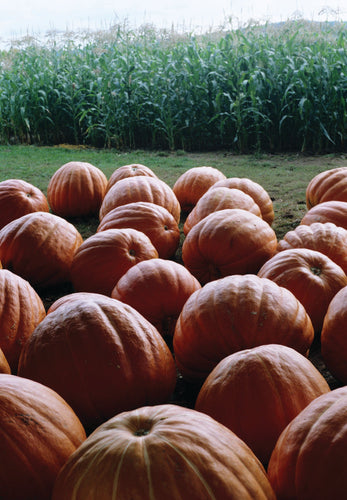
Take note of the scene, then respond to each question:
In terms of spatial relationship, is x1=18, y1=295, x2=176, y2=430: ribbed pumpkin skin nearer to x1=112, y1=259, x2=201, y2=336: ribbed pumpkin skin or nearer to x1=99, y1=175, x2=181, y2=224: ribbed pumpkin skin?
x1=112, y1=259, x2=201, y2=336: ribbed pumpkin skin

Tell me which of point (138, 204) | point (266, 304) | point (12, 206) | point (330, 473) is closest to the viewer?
point (330, 473)

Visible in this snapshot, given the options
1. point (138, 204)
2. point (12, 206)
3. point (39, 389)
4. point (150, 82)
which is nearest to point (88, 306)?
point (39, 389)

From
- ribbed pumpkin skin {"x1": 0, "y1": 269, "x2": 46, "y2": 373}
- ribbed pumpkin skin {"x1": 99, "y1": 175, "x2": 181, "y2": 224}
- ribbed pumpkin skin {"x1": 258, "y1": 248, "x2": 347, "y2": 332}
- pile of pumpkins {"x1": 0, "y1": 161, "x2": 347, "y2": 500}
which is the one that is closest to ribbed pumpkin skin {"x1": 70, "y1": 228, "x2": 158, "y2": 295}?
pile of pumpkins {"x1": 0, "y1": 161, "x2": 347, "y2": 500}

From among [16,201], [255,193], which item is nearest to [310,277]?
[255,193]

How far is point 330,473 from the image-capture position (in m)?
1.36

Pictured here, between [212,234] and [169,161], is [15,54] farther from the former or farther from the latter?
[212,234]

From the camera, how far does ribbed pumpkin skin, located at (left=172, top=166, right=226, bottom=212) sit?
16.6 feet

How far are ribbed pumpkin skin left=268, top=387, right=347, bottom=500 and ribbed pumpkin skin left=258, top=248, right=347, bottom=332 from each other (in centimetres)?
128

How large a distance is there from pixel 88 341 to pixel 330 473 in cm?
101

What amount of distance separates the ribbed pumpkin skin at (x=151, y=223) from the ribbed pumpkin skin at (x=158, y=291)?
2.79 feet

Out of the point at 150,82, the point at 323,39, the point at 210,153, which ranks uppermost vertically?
the point at 323,39

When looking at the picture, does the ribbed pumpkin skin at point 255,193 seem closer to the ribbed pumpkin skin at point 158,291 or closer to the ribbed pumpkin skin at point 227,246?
the ribbed pumpkin skin at point 227,246

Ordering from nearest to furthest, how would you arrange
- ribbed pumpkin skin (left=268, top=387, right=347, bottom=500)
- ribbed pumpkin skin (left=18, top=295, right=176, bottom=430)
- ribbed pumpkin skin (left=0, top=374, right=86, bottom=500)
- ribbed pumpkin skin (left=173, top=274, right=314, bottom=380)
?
1. ribbed pumpkin skin (left=268, top=387, right=347, bottom=500)
2. ribbed pumpkin skin (left=0, top=374, right=86, bottom=500)
3. ribbed pumpkin skin (left=18, top=295, right=176, bottom=430)
4. ribbed pumpkin skin (left=173, top=274, right=314, bottom=380)

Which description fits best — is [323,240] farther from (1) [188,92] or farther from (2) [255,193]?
(1) [188,92]
